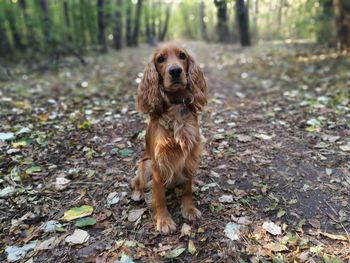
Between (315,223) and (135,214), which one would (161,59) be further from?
(315,223)

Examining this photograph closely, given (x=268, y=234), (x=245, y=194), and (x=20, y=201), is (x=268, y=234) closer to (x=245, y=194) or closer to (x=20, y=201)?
(x=245, y=194)

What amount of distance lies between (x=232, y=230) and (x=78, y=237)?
1572mm

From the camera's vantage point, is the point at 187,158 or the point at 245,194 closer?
the point at 187,158

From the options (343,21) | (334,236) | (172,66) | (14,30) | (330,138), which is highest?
(14,30)

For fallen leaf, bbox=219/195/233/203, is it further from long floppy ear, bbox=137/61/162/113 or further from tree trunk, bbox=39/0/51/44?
tree trunk, bbox=39/0/51/44

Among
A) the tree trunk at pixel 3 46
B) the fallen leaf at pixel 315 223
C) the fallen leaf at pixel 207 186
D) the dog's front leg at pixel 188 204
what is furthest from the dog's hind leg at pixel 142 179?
the tree trunk at pixel 3 46

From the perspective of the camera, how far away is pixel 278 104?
7113mm

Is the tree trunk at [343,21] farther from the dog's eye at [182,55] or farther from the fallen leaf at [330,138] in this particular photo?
the dog's eye at [182,55]

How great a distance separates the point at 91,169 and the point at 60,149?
0.81 m

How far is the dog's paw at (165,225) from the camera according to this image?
354 cm

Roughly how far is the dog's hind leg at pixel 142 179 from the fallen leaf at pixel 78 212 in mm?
527

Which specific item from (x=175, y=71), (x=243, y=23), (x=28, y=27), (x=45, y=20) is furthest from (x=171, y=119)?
(x=243, y=23)

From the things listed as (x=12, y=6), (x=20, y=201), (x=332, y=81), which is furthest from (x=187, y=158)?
(x=12, y=6)

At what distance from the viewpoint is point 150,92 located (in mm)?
3637
